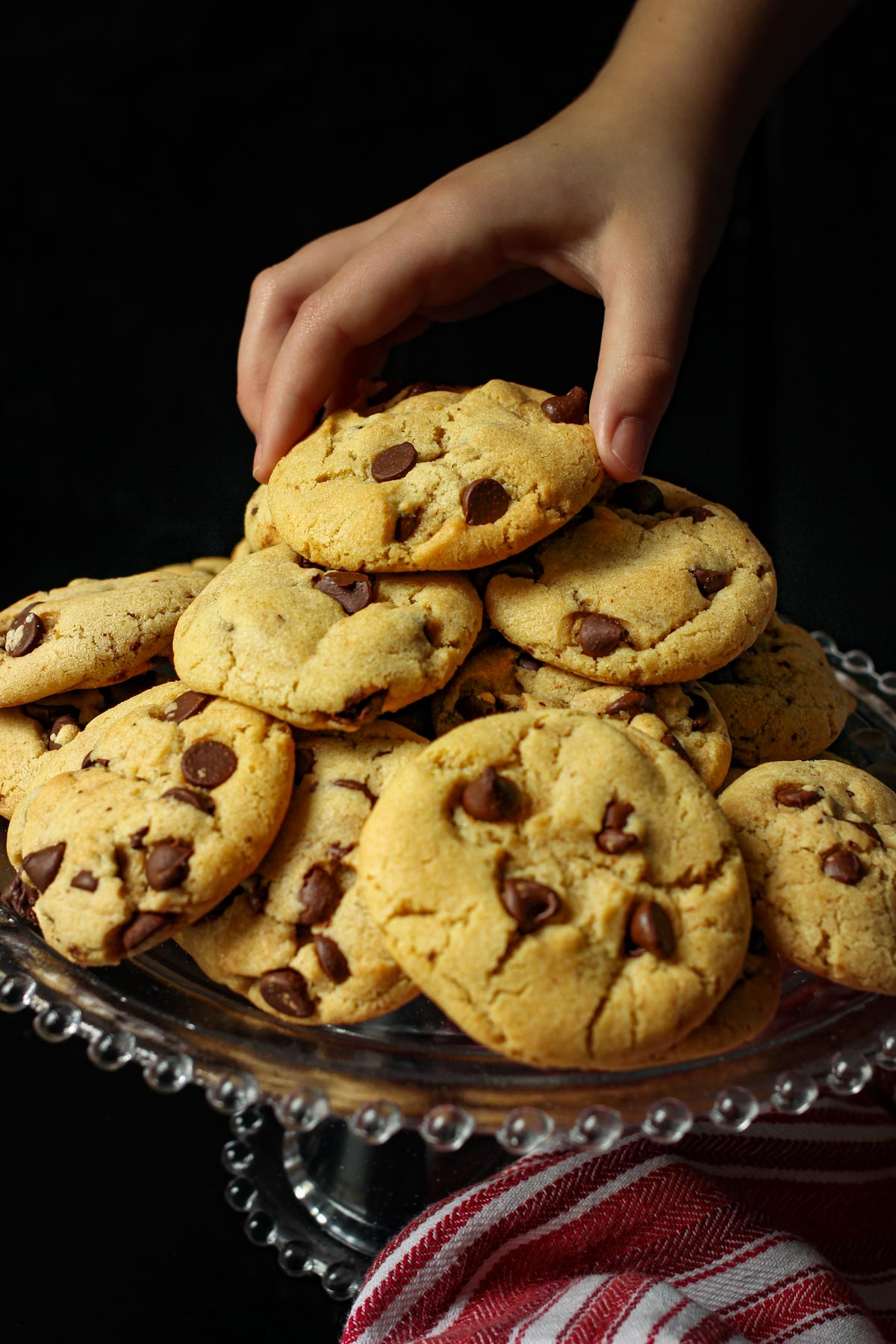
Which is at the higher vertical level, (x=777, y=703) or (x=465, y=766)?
(x=465, y=766)

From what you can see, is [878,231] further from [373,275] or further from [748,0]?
[373,275]

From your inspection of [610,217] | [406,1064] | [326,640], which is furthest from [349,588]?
[610,217]

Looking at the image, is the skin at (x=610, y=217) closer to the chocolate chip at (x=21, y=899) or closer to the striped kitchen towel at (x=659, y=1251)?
the chocolate chip at (x=21, y=899)

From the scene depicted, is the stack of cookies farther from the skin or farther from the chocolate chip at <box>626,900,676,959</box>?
the skin

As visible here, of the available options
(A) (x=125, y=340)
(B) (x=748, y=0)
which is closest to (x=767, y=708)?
(B) (x=748, y=0)

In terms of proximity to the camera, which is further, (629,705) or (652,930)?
(629,705)

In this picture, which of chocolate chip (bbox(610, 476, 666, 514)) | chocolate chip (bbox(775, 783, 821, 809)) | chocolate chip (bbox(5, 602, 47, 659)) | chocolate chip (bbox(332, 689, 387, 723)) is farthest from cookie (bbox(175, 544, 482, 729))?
chocolate chip (bbox(775, 783, 821, 809))

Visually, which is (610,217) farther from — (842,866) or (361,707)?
(842,866)

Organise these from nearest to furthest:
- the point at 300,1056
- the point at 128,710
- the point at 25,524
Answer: the point at 300,1056 → the point at 128,710 → the point at 25,524
